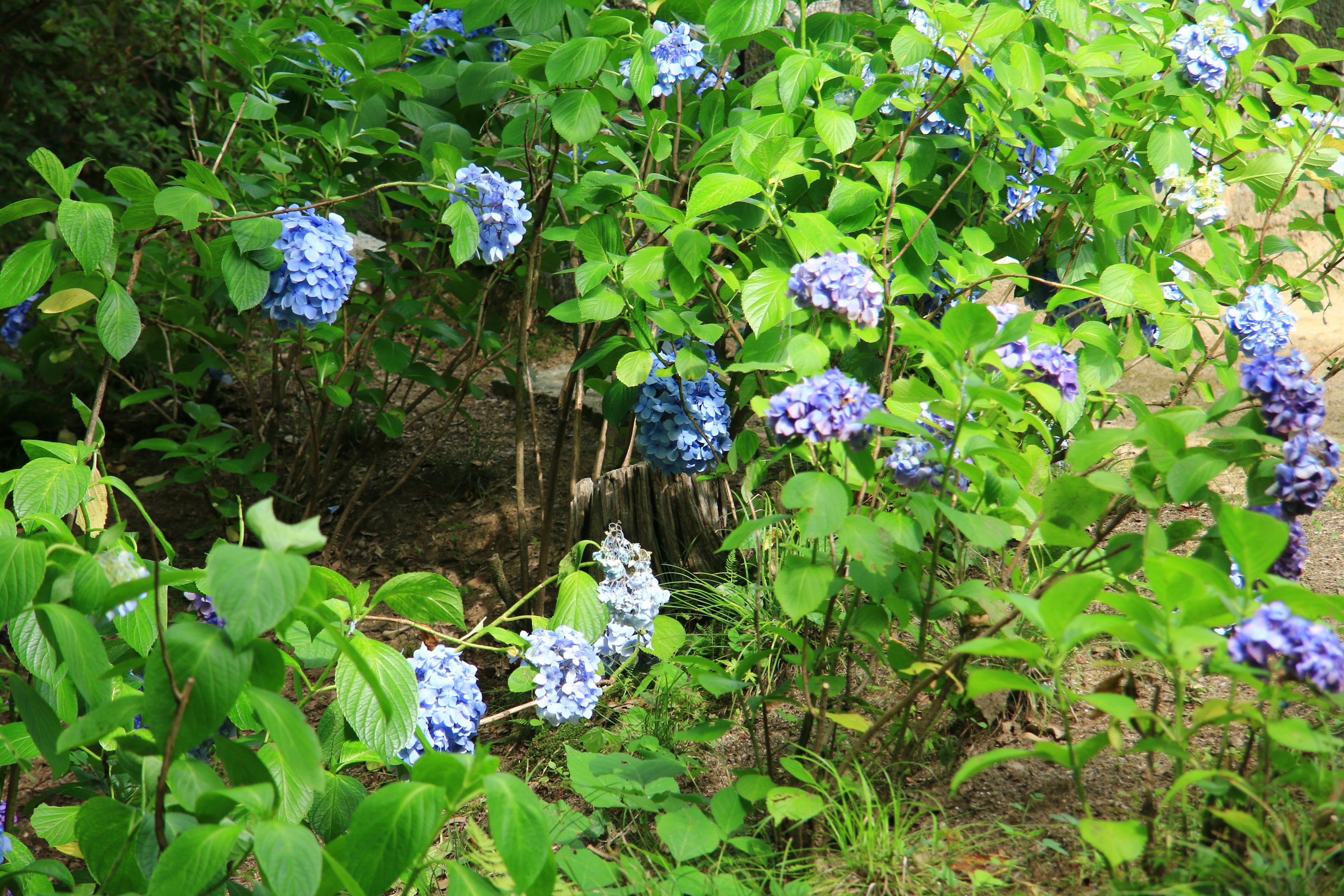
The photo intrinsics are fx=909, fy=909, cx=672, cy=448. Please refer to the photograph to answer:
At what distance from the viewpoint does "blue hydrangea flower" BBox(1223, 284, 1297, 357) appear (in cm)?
181

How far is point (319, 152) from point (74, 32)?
2.32 metres

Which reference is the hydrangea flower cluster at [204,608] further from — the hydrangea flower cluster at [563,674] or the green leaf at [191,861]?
the green leaf at [191,861]

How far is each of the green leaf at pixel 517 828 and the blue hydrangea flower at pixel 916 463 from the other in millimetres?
677

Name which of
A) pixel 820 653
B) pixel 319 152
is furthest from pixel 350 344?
pixel 820 653

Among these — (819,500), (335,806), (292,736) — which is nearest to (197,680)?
(292,736)

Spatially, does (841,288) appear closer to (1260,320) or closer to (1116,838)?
(1116,838)

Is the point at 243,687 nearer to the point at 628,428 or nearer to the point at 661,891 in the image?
the point at 661,891

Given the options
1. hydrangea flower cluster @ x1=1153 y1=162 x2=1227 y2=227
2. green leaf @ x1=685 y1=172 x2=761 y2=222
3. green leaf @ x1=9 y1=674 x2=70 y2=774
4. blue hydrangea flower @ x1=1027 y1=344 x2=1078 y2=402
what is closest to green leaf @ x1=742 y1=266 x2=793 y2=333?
green leaf @ x1=685 y1=172 x2=761 y2=222

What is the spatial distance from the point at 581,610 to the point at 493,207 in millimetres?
875

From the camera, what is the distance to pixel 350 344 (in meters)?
3.11

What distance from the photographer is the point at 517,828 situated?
99 cm

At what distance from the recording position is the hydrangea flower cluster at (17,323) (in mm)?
2967

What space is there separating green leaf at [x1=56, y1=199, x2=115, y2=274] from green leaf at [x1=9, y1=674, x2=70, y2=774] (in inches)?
27.2

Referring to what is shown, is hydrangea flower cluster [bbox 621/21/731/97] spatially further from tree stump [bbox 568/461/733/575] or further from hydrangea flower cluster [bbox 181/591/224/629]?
hydrangea flower cluster [bbox 181/591/224/629]
